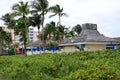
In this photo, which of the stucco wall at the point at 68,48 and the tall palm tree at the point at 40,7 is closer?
the stucco wall at the point at 68,48

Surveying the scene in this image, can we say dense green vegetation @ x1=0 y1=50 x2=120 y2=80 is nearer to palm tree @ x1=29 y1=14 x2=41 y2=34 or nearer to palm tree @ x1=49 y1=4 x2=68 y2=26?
palm tree @ x1=29 y1=14 x2=41 y2=34

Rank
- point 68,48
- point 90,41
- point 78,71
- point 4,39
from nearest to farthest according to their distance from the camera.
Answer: point 78,71
point 90,41
point 68,48
point 4,39

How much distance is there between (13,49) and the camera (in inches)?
2874

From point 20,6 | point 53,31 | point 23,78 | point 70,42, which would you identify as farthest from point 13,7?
point 23,78

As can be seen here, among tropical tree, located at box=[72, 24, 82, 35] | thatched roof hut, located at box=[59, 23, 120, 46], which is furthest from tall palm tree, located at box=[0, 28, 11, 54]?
thatched roof hut, located at box=[59, 23, 120, 46]

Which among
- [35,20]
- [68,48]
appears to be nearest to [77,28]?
[35,20]

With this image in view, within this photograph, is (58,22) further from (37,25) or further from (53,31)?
(37,25)

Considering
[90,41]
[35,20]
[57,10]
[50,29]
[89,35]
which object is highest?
[57,10]

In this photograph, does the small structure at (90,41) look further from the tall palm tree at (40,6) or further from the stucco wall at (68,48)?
the tall palm tree at (40,6)

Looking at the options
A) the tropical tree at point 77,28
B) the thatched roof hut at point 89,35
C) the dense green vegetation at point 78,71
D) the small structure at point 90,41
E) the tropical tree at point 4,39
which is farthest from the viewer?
the tropical tree at point 77,28

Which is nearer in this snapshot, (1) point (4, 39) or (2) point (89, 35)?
(2) point (89, 35)

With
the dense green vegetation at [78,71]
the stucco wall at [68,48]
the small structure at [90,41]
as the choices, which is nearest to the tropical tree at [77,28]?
the stucco wall at [68,48]

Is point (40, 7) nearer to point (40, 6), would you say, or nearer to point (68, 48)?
point (40, 6)

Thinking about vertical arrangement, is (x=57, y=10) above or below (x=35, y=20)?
above
